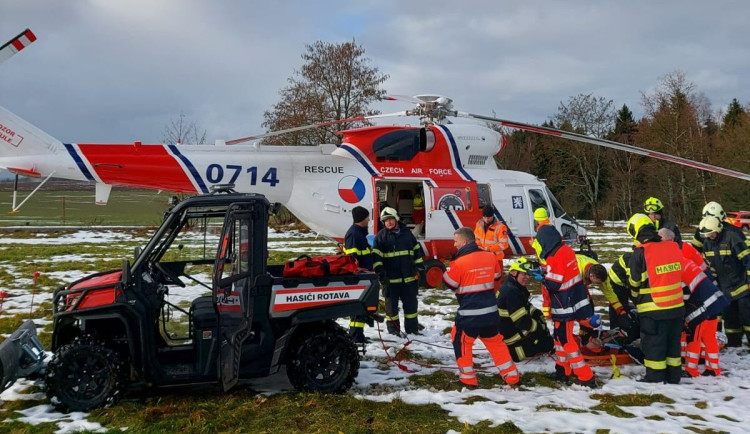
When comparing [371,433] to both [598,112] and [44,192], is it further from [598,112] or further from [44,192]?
[44,192]

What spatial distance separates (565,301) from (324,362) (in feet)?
8.57

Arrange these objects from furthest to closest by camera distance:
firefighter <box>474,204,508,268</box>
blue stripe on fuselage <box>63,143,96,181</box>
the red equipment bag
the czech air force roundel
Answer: the czech air force roundel → firefighter <box>474,204,508,268</box> → blue stripe on fuselage <box>63,143,96,181</box> → the red equipment bag

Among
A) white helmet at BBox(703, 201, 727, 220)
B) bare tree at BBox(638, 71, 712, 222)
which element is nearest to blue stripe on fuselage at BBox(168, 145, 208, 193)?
white helmet at BBox(703, 201, 727, 220)

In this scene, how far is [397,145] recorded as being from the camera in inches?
406

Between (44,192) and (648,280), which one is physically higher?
(44,192)

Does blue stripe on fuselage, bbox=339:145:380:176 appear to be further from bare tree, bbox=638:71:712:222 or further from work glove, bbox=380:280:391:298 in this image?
bare tree, bbox=638:71:712:222

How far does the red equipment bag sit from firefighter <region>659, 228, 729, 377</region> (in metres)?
3.90

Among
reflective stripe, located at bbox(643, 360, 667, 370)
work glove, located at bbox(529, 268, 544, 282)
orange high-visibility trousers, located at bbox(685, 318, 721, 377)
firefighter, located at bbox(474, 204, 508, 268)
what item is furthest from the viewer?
firefighter, located at bbox(474, 204, 508, 268)

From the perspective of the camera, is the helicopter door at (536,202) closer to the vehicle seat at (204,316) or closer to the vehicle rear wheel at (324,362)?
the vehicle rear wheel at (324,362)

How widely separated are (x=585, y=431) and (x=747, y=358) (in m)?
3.65

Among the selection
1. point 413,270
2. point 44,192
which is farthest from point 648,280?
point 44,192

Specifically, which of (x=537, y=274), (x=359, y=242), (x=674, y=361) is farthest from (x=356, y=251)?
(x=674, y=361)

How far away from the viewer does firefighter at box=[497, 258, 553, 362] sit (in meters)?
5.94

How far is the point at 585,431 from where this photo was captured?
418 cm
